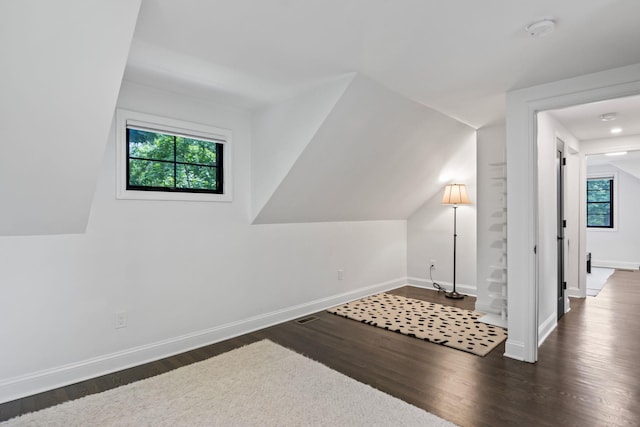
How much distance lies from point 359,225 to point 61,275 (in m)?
3.47

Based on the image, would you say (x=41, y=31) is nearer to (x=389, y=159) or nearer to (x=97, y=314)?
(x=97, y=314)

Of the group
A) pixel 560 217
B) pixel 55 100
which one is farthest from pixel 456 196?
pixel 55 100

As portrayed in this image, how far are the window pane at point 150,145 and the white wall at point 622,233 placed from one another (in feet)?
29.2

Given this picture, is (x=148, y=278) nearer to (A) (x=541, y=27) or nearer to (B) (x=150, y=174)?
(B) (x=150, y=174)

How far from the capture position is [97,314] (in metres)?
2.70

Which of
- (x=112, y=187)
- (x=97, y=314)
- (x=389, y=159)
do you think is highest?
(x=389, y=159)

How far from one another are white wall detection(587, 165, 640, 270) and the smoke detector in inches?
300

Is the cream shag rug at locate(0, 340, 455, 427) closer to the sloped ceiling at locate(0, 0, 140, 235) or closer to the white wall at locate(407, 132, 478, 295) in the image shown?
the sloped ceiling at locate(0, 0, 140, 235)

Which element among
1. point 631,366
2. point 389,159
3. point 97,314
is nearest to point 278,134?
point 389,159

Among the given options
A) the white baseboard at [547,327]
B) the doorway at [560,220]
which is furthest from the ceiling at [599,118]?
the white baseboard at [547,327]

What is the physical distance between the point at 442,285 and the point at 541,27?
161 inches

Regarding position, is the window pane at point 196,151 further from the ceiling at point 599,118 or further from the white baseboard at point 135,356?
the ceiling at point 599,118

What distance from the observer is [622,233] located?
7.59 metres

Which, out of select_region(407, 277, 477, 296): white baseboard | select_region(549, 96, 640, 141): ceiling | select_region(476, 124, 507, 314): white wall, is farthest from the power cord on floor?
select_region(549, 96, 640, 141): ceiling
